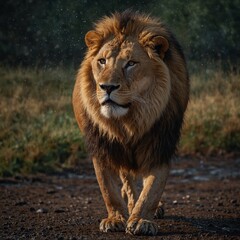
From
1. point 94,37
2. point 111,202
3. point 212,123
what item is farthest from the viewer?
point 212,123

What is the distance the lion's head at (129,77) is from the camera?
4.66 m

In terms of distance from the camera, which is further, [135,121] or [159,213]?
[159,213]

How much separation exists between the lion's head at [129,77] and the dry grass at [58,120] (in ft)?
9.97

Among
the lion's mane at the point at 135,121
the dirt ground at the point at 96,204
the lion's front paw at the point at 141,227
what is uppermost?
the lion's mane at the point at 135,121

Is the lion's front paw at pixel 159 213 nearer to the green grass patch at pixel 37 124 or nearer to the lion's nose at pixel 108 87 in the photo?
the lion's nose at pixel 108 87

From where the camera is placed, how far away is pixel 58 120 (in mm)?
9812

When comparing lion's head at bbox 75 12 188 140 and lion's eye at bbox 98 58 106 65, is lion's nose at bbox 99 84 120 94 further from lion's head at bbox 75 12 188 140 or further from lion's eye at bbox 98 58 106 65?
lion's eye at bbox 98 58 106 65

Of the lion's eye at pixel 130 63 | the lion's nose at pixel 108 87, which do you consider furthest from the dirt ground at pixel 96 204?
the lion's eye at pixel 130 63

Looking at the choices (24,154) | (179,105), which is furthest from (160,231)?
(24,154)

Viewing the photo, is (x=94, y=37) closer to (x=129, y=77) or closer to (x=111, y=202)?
(x=129, y=77)

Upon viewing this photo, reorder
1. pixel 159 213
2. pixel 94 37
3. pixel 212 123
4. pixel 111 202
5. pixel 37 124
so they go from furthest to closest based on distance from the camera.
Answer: pixel 212 123 → pixel 37 124 → pixel 159 213 → pixel 94 37 → pixel 111 202

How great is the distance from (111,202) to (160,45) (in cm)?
101

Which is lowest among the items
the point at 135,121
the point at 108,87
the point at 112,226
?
the point at 112,226

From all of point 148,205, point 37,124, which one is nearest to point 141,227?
point 148,205
